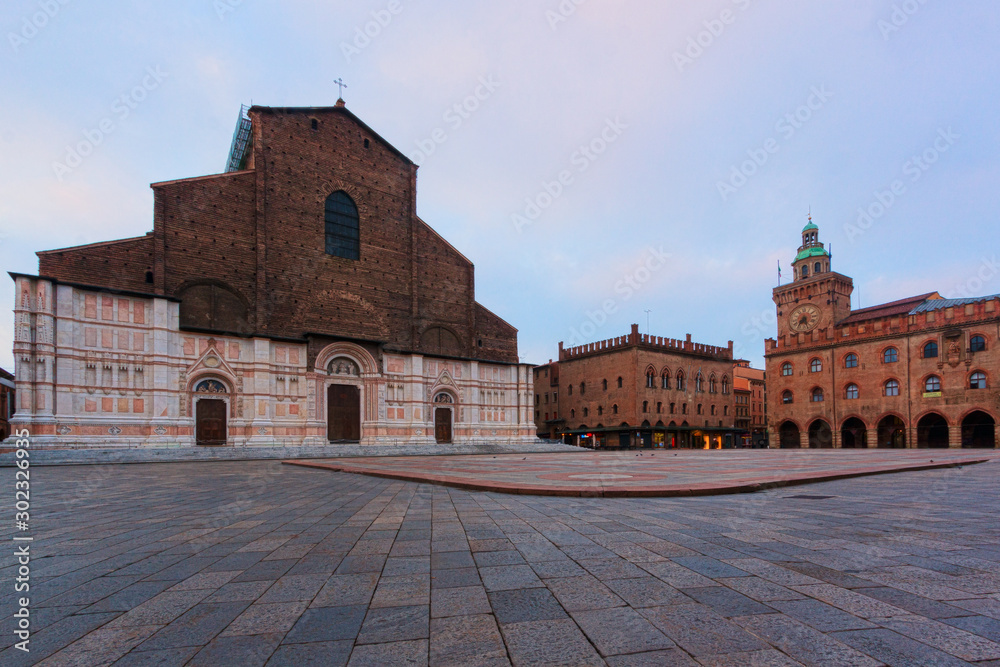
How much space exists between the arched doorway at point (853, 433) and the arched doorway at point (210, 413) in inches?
1895

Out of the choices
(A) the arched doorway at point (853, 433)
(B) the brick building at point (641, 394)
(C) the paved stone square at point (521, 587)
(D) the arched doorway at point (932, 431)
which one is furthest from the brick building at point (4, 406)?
(D) the arched doorway at point (932, 431)

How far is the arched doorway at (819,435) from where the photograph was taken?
47.6 metres

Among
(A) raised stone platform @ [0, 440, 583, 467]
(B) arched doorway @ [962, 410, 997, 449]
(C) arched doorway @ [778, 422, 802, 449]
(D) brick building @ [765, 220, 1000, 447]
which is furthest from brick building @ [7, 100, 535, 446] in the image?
(B) arched doorway @ [962, 410, 997, 449]

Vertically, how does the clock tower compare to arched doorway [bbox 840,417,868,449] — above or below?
above

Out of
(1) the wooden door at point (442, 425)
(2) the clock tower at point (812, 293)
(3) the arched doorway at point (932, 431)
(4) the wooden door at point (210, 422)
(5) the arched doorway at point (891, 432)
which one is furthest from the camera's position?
(2) the clock tower at point (812, 293)

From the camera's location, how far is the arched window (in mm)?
34281

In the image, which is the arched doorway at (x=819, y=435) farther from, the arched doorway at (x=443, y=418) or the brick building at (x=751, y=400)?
the arched doorway at (x=443, y=418)

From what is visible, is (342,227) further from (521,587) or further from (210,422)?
(521,587)

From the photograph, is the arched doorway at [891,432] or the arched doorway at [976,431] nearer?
the arched doorway at [976,431]

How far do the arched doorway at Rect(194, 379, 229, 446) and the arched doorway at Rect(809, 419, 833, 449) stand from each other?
48.6 metres

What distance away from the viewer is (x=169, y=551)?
4520mm

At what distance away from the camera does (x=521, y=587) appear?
337 cm

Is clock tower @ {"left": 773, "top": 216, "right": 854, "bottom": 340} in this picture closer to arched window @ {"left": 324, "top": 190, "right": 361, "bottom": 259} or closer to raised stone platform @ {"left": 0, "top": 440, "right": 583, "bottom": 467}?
raised stone platform @ {"left": 0, "top": 440, "right": 583, "bottom": 467}

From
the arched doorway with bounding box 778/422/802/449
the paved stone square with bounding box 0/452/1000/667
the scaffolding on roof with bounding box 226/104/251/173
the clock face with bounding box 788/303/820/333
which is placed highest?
the scaffolding on roof with bounding box 226/104/251/173
